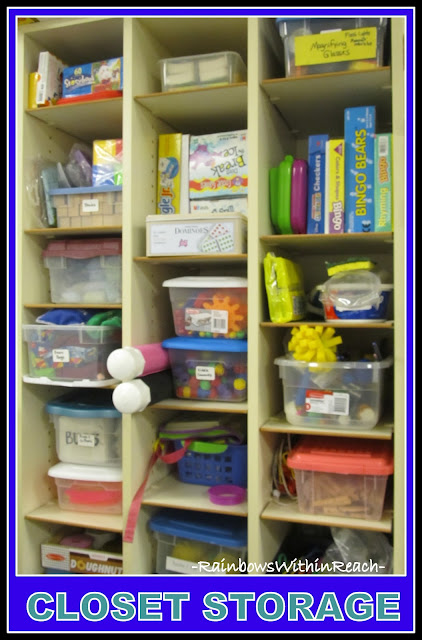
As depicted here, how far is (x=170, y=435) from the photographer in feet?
6.50

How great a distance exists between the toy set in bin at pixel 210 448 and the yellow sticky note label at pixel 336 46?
1230 mm

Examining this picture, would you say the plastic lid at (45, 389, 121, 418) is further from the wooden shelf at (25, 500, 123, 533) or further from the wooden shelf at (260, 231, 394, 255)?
the wooden shelf at (260, 231, 394, 255)

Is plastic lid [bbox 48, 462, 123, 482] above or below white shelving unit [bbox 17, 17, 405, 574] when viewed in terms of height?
below

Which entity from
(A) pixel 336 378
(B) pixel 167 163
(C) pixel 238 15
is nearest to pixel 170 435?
(A) pixel 336 378

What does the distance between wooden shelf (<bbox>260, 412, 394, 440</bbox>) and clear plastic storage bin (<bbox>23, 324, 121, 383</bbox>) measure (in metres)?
0.61

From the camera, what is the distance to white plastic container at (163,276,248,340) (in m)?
1.86

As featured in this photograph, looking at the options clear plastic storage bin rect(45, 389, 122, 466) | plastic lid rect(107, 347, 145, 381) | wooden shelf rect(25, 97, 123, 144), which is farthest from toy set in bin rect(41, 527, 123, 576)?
wooden shelf rect(25, 97, 123, 144)

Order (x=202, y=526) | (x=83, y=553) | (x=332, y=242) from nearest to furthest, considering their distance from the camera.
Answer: (x=332, y=242), (x=202, y=526), (x=83, y=553)

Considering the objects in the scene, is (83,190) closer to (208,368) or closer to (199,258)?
(199,258)

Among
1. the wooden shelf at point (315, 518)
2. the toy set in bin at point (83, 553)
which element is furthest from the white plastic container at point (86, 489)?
the wooden shelf at point (315, 518)

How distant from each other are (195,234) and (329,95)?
2.08ft

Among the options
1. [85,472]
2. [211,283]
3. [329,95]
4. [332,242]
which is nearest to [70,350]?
[85,472]

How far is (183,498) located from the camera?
190cm

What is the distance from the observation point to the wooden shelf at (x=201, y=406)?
5.91 ft
